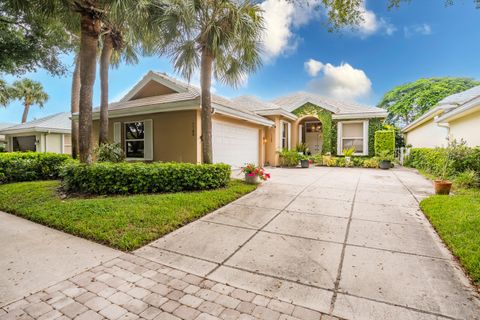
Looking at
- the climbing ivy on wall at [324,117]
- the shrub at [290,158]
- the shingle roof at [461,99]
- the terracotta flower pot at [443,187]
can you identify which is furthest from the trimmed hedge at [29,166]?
the shingle roof at [461,99]

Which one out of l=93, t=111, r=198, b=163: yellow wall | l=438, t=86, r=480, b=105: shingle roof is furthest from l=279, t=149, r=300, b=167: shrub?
l=438, t=86, r=480, b=105: shingle roof

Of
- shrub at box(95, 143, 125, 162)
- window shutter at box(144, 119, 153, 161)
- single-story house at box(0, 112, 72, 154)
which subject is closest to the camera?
shrub at box(95, 143, 125, 162)

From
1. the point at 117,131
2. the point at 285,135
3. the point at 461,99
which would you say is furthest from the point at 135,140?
the point at 461,99

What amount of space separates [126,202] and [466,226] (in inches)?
254

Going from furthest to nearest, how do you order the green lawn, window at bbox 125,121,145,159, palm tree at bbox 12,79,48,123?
1. palm tree at bbox 12,79,48,123
2. window at bbox 125,121,145,159
3. the green lawn

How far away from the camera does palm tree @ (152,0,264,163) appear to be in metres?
7.08

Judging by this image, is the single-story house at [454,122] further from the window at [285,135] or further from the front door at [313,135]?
the window at [285,135]

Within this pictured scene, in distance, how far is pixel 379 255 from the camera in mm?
3287

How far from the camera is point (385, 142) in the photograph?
→ 15188 millimetres

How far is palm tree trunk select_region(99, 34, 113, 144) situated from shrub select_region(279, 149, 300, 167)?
31.6ft

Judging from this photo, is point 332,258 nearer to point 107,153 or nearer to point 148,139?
point 107,153

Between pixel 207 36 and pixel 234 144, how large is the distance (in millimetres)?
5350

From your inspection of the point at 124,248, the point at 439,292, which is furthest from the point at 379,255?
the point at 124,248

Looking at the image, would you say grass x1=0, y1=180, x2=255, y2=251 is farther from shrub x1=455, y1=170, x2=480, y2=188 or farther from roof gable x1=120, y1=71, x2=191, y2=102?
shrub x1=455, y1=170, x2=480, y2=188
